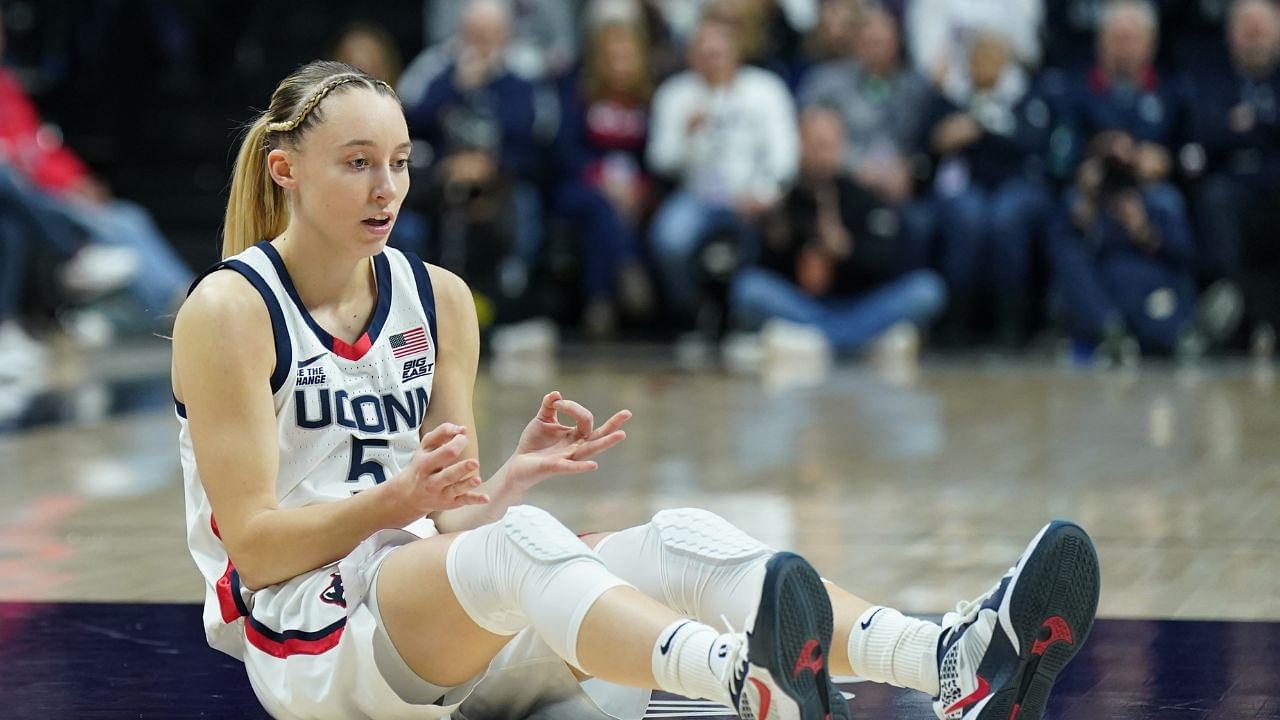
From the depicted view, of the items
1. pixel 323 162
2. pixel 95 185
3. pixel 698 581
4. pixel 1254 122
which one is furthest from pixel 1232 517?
pixel 95 185

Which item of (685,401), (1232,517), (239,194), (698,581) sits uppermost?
(239,194)

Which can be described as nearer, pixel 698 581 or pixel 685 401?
Answer: pixel 698 581

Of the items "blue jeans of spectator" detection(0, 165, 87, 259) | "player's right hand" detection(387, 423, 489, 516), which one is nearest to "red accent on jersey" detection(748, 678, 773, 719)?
"player's right hand" detection(387, 423, 489, 516)

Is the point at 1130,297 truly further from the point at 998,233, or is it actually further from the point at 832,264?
the point at 832,264

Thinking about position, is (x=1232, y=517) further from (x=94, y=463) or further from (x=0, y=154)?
(x=0, y=154)

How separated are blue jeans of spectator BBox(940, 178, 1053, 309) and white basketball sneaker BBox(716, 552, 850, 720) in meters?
7.61

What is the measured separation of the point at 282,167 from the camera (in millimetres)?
2494

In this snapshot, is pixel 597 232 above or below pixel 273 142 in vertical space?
below

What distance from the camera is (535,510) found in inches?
89.3

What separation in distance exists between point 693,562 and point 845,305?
7463 millimetres

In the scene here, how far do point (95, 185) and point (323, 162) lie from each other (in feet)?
28.6

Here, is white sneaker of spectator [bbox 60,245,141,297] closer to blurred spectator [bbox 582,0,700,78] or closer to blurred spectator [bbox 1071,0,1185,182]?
blurred spectator [bbox 582,0,700,78]

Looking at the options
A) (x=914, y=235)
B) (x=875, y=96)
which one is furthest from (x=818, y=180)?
(x=875, y=96)

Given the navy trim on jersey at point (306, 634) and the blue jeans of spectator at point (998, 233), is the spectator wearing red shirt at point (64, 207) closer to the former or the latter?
the blue jeans of spectator at point (998, 233)
